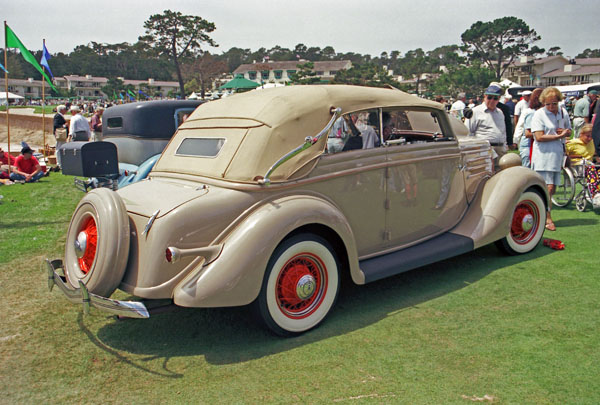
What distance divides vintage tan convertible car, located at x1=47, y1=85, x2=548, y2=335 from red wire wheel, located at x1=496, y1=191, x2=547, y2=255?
0.98 ft

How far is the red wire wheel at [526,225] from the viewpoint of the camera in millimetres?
5125

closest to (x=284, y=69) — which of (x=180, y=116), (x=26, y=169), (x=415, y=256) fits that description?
(x=26, y=169)

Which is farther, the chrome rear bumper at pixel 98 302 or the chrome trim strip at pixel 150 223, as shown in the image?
the chrome trim strip at pixel 150 223

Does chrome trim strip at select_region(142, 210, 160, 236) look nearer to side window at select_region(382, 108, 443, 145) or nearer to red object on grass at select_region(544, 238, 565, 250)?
side window at select_region(382, 108, 443, 145)

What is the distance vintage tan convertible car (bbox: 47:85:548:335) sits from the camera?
314 cm

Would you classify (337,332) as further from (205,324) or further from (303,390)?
(205,324)

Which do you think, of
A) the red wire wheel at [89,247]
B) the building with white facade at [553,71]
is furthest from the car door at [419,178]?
the building with white facade at [553,71]

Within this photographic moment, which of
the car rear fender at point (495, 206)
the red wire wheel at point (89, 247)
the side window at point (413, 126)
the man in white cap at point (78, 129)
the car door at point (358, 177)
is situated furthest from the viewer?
the man in white cap at point (78, 129)

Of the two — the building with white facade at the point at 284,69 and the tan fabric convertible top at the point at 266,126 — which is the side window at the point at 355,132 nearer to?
the tan fabric convertible top at the point at 266,126

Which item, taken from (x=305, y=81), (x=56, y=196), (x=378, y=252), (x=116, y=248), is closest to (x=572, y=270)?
(x=378, y=252)

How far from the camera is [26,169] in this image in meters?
11.6

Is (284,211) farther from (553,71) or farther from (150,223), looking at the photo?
(553,71)

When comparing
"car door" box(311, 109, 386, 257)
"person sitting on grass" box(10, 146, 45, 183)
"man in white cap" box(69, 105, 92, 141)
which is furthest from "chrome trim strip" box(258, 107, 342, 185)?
"man in white cap" box(69, 105, 92, 141)

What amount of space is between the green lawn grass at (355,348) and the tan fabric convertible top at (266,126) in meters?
1.25
